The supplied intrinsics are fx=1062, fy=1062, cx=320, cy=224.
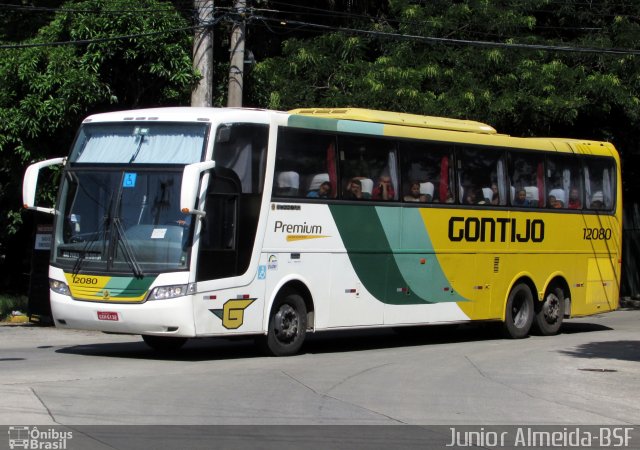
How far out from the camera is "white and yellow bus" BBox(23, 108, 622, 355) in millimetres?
14266

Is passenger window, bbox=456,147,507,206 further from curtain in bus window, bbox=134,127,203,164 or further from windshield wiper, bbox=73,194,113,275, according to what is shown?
windshield wiper, bbox=73,194,113,275

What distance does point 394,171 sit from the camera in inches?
690

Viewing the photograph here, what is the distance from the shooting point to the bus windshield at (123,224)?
1416 centimetres

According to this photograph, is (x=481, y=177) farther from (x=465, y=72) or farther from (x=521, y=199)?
(x=465, y=72)

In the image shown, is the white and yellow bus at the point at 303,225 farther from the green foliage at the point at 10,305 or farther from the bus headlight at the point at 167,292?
the green foliage at the point at 10,305

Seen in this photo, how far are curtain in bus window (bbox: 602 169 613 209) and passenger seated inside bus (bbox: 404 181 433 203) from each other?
5768 mm

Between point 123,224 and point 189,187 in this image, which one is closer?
point 189,187

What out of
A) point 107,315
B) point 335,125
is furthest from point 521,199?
point 107,315

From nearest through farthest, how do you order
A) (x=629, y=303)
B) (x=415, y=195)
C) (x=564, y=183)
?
(x=415, y=195) < (x=564, y=183) < (x=629, y=303)

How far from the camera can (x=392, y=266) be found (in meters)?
17.5

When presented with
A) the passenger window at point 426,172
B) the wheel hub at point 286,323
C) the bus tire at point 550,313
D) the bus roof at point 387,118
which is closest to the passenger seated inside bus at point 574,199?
the bus tire at point 550,313

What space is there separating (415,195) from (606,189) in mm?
6085

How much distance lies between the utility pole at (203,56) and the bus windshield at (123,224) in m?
6.35

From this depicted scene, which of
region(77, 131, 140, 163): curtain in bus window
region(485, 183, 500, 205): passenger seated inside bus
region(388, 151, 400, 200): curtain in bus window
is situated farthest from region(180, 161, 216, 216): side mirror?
region(485, 183, 500, 205): passenger seated inside bus
